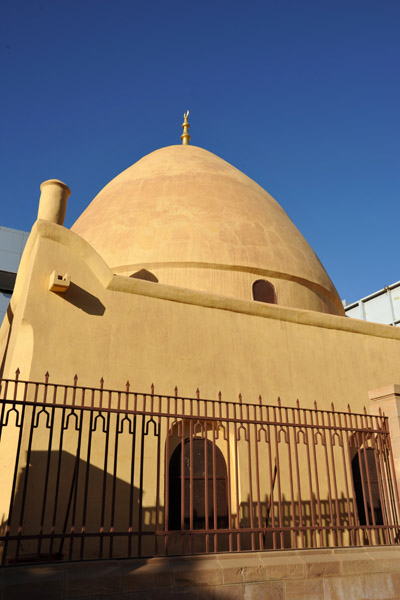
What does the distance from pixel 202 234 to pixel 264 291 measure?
1.67 metres

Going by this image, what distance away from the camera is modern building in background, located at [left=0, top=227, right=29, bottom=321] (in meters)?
20.7

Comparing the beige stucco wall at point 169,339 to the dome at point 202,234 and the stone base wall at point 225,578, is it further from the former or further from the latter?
the stone base wall at point 225,578

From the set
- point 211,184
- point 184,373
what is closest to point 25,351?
point 184,373

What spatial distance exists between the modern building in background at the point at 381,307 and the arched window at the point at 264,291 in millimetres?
15694

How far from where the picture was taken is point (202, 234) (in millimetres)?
10398

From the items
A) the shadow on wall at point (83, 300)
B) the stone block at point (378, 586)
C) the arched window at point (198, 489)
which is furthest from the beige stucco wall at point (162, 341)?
the stone block at point (378, 586)

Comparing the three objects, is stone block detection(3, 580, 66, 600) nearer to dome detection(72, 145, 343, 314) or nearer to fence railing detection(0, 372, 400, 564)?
fence railing detection(0, 372, 400, 564)

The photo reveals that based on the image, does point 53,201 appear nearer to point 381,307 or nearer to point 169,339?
point 169,339

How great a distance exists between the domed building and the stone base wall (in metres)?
0.16

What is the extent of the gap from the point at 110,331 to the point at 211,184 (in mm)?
5903

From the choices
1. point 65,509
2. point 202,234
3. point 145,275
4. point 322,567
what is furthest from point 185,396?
point 202,234

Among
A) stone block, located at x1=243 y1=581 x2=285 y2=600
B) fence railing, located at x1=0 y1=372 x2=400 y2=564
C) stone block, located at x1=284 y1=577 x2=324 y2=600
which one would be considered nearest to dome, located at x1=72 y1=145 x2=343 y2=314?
fence railing, located at x1=0 y1=372 x2=400 y2=564

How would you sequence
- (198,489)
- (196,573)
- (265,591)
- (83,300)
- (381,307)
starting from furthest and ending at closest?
(381,307) < (83,300) < (198,489) < (265,591) < (196,573)

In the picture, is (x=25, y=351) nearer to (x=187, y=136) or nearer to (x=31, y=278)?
(x=31, y=278)
